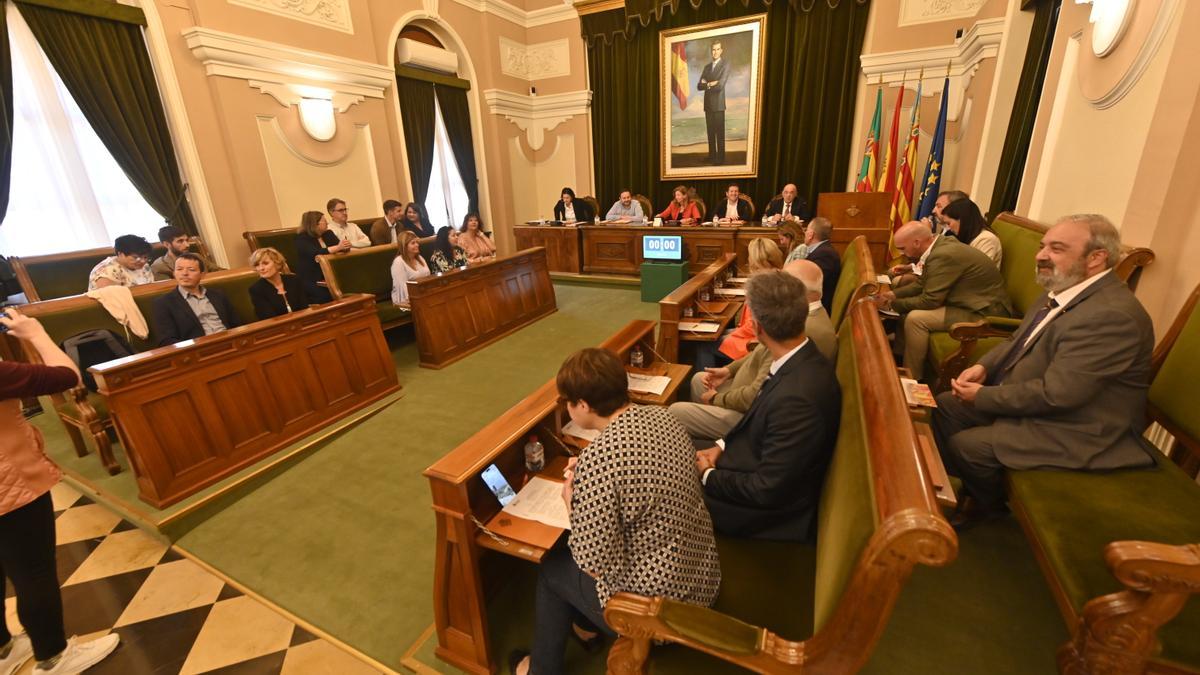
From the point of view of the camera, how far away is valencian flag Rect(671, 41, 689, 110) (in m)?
7.89

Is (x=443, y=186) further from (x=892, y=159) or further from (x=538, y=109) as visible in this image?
(x=892, y=159)

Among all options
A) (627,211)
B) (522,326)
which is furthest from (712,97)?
(522,326)

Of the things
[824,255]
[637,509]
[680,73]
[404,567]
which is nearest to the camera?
[637,509]

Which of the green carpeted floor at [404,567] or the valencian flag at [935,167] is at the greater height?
the valencian flag at [935,167]

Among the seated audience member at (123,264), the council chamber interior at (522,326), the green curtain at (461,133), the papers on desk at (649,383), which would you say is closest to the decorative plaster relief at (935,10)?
the council chamber interior at (522,326)

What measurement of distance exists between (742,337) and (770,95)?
6315 millimetres

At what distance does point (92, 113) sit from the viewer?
4426mm

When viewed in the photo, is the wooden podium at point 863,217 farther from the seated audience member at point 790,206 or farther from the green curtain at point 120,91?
the green curtain at point 120,91

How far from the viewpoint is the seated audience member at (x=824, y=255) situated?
11.4ft

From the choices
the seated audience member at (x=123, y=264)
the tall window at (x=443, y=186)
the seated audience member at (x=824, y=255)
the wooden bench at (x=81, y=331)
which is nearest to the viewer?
the wooden bench at (x=81, y=331)

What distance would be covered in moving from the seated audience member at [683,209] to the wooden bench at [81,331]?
5592 mm

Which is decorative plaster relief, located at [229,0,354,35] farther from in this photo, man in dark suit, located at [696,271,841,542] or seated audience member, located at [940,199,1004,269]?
seated audience member, located at [940,199,1004,269]

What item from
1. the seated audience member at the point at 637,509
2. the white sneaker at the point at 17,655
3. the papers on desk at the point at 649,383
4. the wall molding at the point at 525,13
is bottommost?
the white sneaker at the point at 17,655

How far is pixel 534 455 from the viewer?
1810mm
